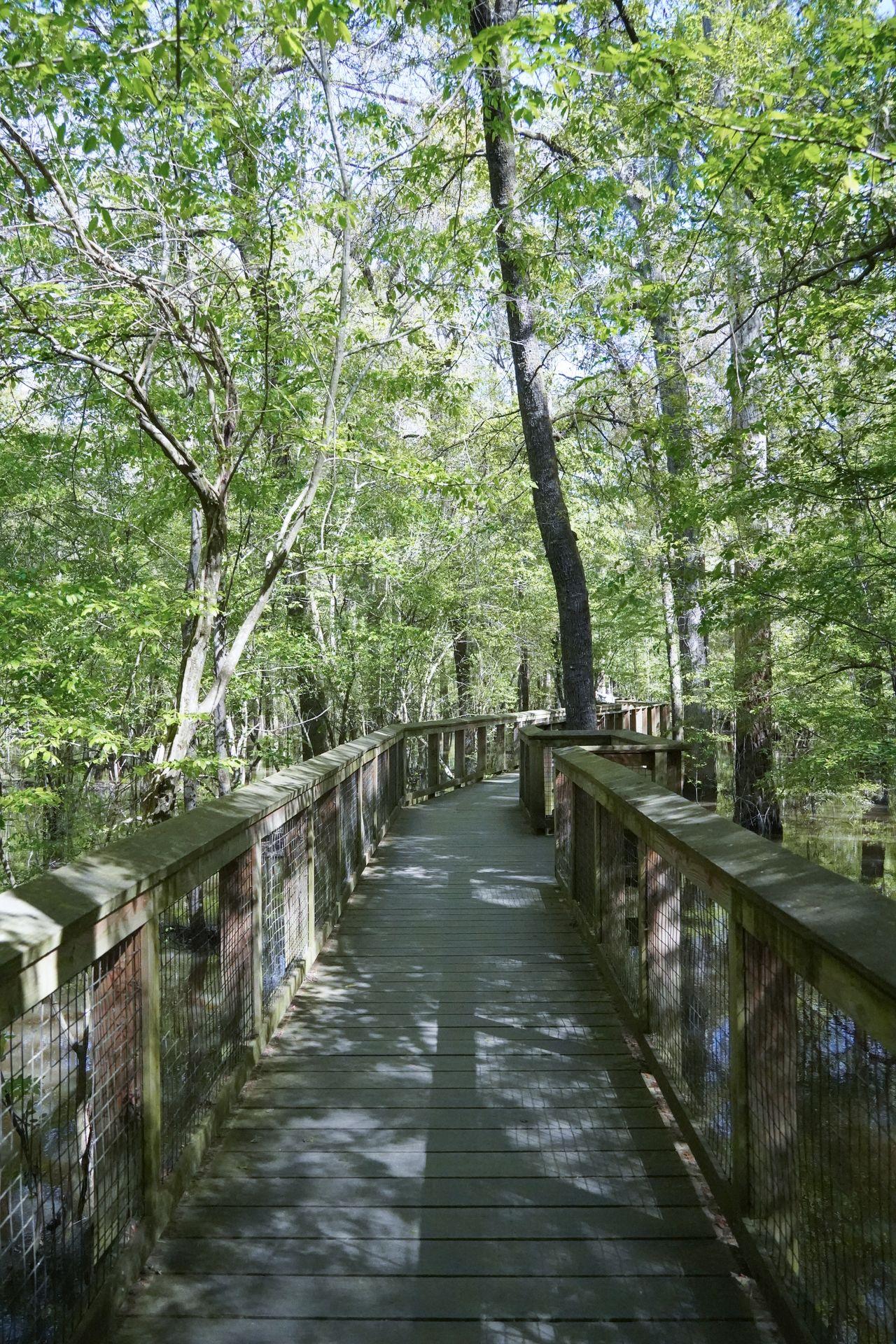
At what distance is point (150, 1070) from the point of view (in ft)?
8.12

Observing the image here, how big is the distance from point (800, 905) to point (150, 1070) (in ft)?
5.64

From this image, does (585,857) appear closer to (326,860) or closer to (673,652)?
(326,860)

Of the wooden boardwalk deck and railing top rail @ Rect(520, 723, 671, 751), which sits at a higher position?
railing top rail @ Rect(520, 723, 671, 751)

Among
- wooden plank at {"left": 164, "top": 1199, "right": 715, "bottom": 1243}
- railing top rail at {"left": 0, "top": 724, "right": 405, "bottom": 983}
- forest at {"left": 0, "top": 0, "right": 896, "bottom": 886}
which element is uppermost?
forest at {"left": 0, "top": 0, "right": 896, "bottom": 886}

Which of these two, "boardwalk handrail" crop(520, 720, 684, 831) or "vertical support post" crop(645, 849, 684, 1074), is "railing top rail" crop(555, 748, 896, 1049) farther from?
"boardwalk handrail" crop(520, 720, 684, 831)

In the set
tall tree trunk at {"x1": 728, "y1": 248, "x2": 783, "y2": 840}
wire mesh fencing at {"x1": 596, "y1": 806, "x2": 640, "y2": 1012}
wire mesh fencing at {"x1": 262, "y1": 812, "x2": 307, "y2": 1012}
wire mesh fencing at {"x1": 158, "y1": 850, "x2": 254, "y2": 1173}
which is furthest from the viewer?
tall tree trunk at {"x1": 728, "y1": 248, "x2": 783, "y2": 840}

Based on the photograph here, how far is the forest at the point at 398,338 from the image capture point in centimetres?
588

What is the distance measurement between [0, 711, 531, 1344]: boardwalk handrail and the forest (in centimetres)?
361

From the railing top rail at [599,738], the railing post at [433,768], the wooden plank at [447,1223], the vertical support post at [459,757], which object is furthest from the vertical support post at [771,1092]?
the vertical support post at [459,757]

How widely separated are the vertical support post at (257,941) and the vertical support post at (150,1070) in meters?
1.13

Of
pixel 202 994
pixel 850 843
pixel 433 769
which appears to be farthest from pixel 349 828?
pixel 850 843

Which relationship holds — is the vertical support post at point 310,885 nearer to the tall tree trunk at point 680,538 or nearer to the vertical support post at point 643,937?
the vertical support post at point 643,937

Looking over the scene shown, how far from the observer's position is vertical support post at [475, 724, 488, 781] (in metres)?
15.3

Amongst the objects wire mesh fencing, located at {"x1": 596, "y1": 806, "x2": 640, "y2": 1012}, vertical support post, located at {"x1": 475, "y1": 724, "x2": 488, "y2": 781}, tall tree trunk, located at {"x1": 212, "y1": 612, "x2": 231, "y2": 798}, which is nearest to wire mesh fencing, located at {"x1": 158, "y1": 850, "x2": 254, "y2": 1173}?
wire mesh fencing, located at {"x1": 596, "y1": 806, "x2": 640, "y2": 1012}
